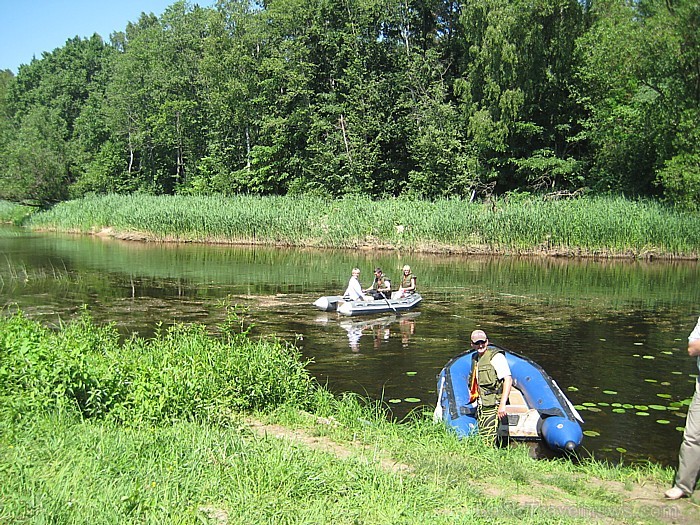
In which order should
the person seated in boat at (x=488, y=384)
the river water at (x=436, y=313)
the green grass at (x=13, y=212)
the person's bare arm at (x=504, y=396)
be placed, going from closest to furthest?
the person's bare arm at (x=504, y=396) < the person seated in boat at (x=488, y=384) < the river water at (x=436, y=313) < the green grass at (x=13, y=212)

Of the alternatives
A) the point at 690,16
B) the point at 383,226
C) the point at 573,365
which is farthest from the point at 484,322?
the point at 690,16

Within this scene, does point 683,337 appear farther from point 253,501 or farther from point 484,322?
point 253,501

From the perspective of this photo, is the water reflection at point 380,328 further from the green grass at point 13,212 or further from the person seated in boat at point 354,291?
the green grass at point 13,212

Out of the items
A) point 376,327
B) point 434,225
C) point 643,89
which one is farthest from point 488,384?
point 643,89

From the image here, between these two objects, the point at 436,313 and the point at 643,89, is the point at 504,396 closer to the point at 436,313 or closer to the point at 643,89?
the point at 436,313

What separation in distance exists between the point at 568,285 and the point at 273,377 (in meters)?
14.6

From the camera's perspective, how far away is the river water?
10117 millimetres

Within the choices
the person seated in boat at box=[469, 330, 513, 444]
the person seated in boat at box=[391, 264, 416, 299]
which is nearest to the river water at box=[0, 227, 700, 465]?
the person seated in boat at box=[391, 264, 416, 299]

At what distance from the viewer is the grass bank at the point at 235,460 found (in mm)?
4586

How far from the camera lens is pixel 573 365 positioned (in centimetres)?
1196

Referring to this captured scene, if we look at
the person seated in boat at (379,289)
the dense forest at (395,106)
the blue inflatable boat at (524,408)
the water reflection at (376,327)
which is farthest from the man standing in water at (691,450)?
Answer: the dense forest at (395,106)

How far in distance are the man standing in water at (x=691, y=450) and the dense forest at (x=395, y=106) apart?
23.3m

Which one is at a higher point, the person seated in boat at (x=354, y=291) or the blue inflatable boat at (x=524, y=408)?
the person seated in boat at (x=354, y=291)

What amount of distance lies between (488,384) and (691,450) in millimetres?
2437
